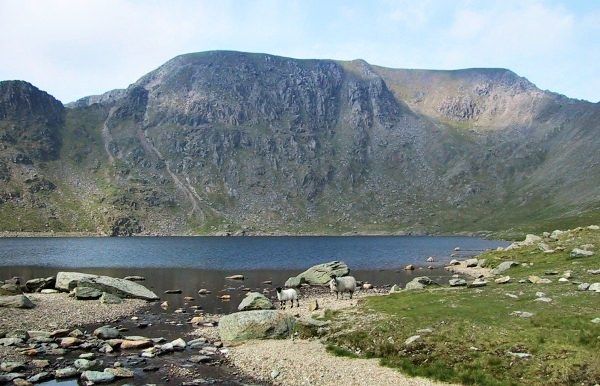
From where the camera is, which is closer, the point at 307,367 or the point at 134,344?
the point at 307,367

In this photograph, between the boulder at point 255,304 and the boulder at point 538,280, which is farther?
the boulder at point 255,304

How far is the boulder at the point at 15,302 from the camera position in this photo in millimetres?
51112

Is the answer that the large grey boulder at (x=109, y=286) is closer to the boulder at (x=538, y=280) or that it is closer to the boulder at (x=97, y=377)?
the boulder at (x=97, y=377)

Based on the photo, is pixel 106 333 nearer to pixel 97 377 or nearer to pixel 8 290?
pixel 97 377

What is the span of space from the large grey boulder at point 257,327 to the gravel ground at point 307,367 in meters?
2.10

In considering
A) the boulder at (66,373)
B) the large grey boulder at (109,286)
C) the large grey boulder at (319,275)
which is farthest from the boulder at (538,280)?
the large grey boulder at (109,286)

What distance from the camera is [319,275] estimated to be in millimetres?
84562

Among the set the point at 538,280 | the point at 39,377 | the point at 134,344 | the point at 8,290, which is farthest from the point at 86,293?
the point at 538,280

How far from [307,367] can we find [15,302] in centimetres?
3797

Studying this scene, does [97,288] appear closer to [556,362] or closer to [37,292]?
[37,292]

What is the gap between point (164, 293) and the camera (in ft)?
234

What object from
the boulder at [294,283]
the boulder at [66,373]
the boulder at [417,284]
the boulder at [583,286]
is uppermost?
the boulder at [583,286]

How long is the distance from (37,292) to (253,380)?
5043 centimetres

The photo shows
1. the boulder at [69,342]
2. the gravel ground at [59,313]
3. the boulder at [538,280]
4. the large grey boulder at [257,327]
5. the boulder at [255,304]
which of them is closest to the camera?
the boulder at [69,342]
